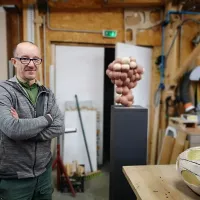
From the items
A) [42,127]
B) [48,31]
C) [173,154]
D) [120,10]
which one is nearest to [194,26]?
[120,10]

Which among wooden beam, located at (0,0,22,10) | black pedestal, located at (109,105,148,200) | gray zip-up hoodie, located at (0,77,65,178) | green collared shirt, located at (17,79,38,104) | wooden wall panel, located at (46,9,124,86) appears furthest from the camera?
wooden wall panel, located at (46,9,124,86)

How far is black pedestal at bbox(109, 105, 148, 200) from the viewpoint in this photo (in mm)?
1649

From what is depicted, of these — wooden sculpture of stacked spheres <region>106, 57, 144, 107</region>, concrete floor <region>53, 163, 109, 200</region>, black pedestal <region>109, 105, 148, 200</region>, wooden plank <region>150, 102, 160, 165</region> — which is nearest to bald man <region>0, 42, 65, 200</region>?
black pedestal <region>109, 105, 148, 200</region>

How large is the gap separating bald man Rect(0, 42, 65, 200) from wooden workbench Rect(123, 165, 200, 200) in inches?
21.7

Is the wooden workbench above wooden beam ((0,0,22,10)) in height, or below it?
below

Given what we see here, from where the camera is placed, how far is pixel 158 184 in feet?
3.40

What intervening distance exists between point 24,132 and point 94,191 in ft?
5.43

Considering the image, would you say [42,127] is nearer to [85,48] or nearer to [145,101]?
[85,48]

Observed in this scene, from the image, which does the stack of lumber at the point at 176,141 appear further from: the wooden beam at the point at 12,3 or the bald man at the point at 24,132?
the wooden beam at the point at 12,3

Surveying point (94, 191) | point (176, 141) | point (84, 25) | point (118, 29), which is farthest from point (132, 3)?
point (94, 191)

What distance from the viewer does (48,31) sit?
2.91 metres

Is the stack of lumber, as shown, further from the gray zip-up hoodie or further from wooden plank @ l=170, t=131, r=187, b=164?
the gray zip-up hoodie

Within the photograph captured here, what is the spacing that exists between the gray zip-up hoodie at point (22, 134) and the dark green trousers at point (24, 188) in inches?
1.8

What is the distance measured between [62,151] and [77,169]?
447 millimetres
